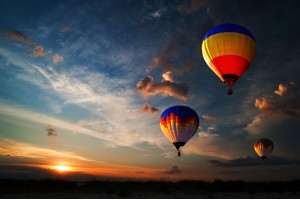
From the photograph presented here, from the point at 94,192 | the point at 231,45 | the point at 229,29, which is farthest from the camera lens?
the point at 229,29

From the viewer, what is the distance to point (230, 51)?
27047 millimetres

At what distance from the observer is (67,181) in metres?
28.7

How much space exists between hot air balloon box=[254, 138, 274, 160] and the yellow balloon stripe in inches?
1391

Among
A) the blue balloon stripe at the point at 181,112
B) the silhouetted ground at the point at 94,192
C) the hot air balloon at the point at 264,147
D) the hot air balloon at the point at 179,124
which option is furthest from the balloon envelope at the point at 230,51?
the hot air balloon at the point at 264,147

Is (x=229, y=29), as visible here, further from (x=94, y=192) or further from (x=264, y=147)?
(x=264, y=147)

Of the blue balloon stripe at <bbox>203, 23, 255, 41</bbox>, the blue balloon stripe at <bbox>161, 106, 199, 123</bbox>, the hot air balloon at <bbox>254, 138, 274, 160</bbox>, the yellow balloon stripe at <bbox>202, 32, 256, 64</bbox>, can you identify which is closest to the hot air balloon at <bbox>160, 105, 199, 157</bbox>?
the blue balloon stripe at <bbox>161, 106, 199, 123</bbox>

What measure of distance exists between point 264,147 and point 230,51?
125 ft

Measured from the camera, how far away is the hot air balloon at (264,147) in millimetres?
55719

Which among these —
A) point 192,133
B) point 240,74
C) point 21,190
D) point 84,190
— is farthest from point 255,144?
point 21,190

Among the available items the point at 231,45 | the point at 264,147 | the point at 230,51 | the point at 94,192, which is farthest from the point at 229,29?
the point at 264,147

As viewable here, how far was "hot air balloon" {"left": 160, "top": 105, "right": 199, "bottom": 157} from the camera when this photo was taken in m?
35.6

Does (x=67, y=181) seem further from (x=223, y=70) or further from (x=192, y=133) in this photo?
(x=223, y=70)

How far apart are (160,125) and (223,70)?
1493cm

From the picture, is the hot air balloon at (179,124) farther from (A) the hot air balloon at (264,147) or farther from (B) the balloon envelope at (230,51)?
(A) the hot air balloon at (264,147)
